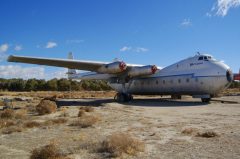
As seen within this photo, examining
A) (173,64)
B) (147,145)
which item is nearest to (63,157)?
(147,145)

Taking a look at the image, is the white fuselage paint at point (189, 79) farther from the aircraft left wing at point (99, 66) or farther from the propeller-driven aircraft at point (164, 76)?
the aircraft left wing at point (99, 66)

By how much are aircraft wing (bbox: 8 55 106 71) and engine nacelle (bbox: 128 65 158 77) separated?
4075 millimetres

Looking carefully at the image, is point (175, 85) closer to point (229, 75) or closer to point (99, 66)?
point (229, 75)

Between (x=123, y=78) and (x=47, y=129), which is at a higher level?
(x=123, y=78)

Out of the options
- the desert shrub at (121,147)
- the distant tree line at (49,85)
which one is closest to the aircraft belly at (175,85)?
the desert shrub at (121,147)

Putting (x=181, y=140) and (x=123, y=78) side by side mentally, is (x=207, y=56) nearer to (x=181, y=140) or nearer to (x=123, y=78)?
(x=123, y=78)

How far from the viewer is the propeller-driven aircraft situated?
29.7 meters

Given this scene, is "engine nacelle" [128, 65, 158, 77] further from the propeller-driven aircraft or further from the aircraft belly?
the aircraft belly

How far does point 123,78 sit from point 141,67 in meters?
2.80

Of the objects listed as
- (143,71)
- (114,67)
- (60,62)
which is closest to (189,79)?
(143,71)

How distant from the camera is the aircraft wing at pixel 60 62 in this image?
30.1 m

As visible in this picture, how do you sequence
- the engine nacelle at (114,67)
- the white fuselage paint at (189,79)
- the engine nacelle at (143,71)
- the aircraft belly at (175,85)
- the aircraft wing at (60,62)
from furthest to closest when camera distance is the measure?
the engine nacelle at (143,71) < the engine nacelle at (114,67) < the aircraft wing at (60,62) < the aircraft belly at (175,85) < the white fuselage paint at (189,79)

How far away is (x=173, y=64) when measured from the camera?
113 ft

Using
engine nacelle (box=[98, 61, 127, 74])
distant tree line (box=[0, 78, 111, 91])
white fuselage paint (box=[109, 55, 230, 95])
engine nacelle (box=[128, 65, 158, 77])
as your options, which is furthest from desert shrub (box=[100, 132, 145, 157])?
distant tree line (box=[0, 78, 111, 91])
